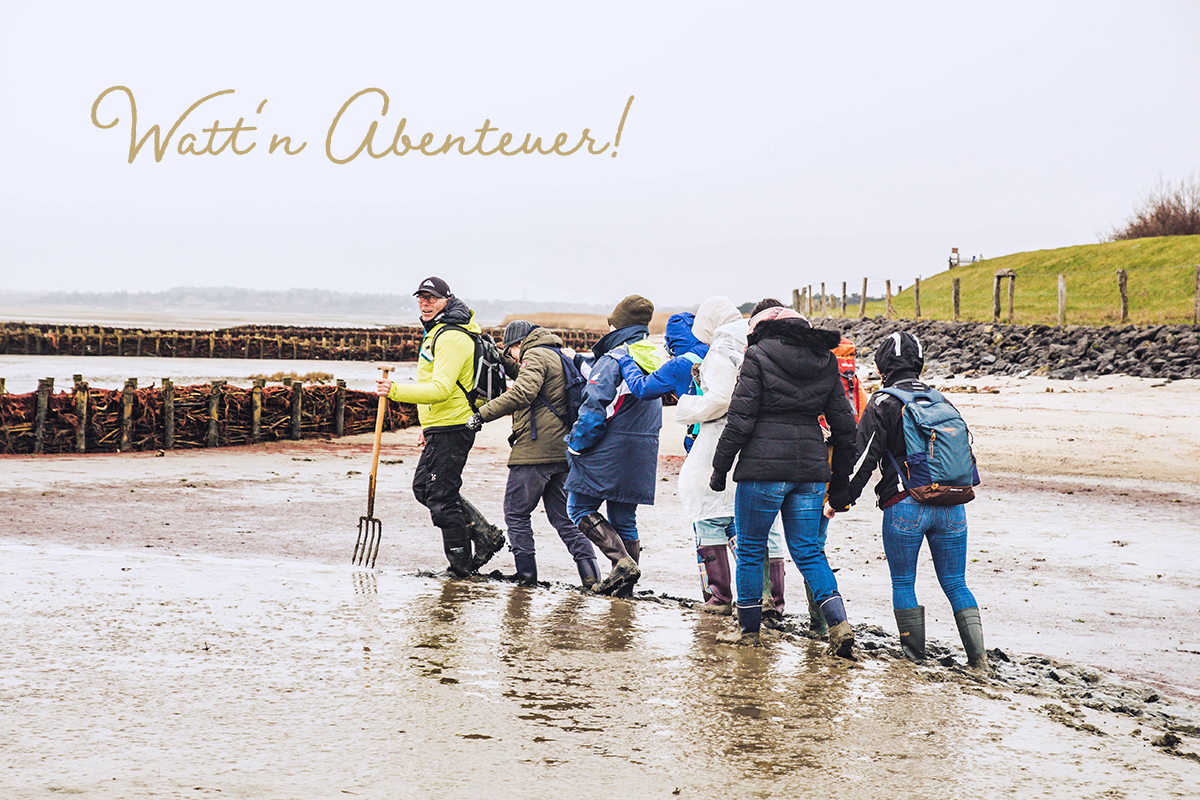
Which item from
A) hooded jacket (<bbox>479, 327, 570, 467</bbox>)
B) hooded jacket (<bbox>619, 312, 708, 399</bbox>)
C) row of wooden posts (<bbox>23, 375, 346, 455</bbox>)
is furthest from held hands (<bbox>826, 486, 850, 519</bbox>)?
row of wooden posts (<bbox>23, 375, 346, 455</bbox>)

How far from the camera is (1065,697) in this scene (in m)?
4.95

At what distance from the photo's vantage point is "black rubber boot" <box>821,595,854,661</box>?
522 cm

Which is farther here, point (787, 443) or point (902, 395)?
point (902, 395)

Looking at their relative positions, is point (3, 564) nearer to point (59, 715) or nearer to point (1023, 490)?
point (59, 715)

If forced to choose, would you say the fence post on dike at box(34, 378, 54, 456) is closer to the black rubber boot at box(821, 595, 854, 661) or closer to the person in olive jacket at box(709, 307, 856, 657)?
the person in olive jacket at box(709, 307, 856, 657)

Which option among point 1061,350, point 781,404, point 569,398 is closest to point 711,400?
point 781,404

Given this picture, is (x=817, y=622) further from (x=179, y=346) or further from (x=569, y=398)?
(x=179, y=346)

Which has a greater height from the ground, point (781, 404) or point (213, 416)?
point (781, 404)

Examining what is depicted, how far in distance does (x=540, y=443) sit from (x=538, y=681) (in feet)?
7.27

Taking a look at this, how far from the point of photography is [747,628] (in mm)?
5418

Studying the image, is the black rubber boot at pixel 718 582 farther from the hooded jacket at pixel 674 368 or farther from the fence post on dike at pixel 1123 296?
the fence post on dike at pixel 1123 296

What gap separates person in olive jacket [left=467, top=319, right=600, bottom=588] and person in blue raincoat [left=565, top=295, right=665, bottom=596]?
0.83 feet

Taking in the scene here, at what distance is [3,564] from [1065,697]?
21.7 feet

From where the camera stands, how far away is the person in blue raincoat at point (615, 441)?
633 centimetres
